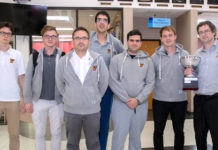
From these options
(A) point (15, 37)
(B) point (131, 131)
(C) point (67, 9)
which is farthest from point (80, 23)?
(B) point (131, 131)

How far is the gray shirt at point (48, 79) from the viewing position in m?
2.23

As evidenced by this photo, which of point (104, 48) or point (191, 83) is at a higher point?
point (104, 48)

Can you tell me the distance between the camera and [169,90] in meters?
2.40

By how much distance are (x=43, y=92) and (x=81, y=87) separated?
1.76ft

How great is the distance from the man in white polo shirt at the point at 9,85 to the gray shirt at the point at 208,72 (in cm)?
223

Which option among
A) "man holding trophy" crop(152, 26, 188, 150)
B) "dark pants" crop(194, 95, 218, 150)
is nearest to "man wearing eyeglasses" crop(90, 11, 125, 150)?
"man holding trophy" crop(152, 26, 188, 150)

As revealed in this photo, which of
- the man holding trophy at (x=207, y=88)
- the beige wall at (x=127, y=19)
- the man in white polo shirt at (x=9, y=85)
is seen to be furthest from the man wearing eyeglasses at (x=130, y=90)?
the beige wall at (x=127, y=19)

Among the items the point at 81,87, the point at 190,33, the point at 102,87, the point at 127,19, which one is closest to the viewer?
the point at 81,87

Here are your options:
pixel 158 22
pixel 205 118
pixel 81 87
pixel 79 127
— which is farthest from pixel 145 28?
Result: pixel 79 127

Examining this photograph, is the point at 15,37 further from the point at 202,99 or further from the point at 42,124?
the point at 202,99

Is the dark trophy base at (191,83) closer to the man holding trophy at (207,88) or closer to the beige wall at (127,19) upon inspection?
the man holding trophy at (207,88)

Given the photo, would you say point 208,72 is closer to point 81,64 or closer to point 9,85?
point 81,64

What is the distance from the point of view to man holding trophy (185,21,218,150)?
2.22m

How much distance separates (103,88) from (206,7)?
5.32 meters
